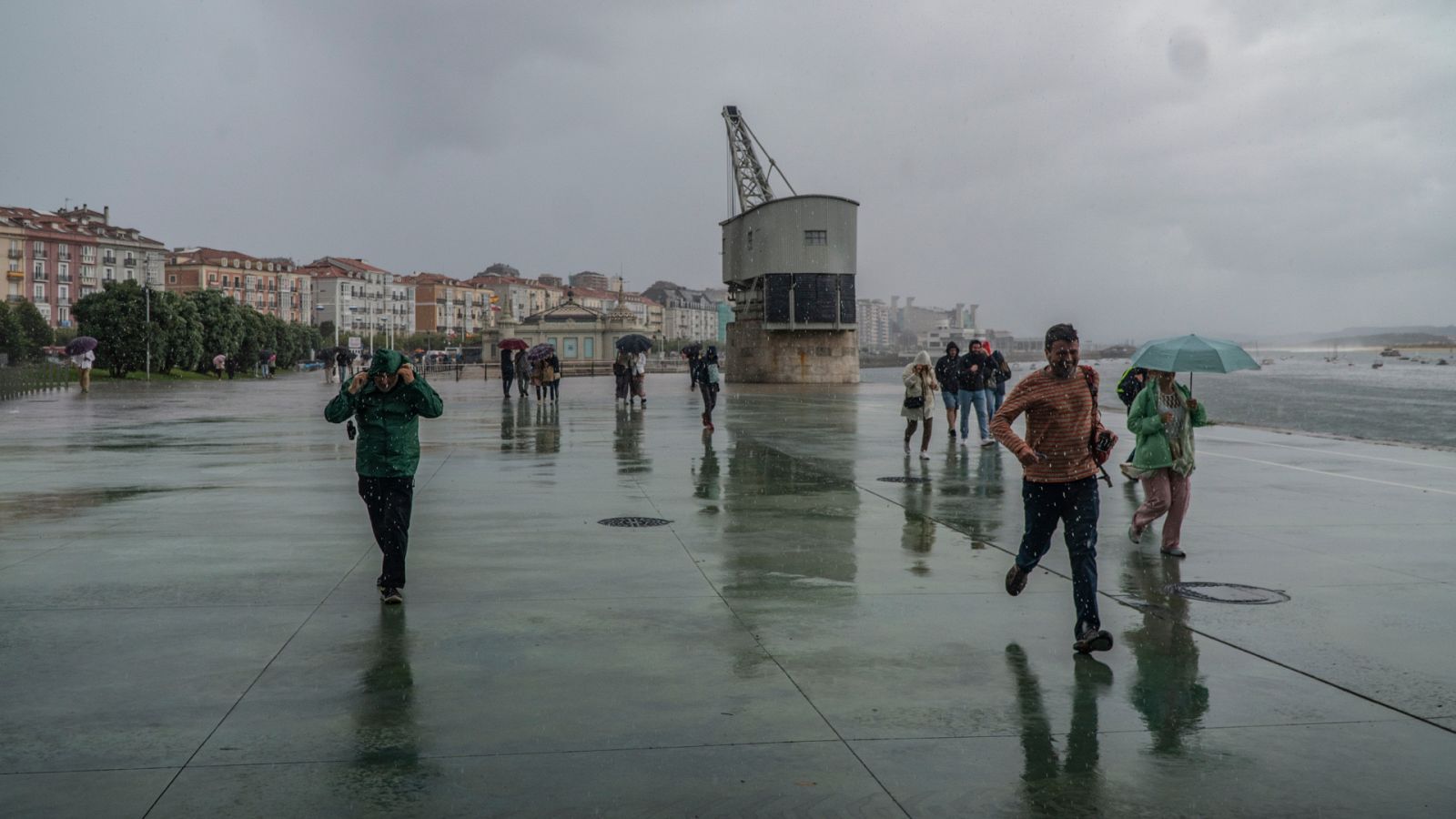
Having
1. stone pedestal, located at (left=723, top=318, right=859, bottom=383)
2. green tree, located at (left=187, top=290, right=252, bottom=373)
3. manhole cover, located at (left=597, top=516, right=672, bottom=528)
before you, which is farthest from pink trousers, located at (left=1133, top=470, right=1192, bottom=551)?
green tree, located at (left=187, top=290, right=252, bottom=373)

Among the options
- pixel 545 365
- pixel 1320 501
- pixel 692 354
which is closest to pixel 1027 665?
pixel 1320 501

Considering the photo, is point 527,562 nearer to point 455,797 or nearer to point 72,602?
point 72,602

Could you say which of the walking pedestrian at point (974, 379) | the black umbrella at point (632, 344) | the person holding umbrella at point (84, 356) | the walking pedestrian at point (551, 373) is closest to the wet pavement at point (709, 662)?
the walking pedestrian at point (974, 379)

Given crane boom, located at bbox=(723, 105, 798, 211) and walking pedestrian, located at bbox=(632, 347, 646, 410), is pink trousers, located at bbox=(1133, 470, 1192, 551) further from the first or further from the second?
crane boom, located at bbox=(723, 105, 798, 211)

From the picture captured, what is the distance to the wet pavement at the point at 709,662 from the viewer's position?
417 centimetres

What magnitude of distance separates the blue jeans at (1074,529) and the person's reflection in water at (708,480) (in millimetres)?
4918

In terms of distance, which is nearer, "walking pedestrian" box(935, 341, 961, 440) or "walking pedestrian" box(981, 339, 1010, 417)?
"walking pedestrian" box(935, 341, 961, 440)

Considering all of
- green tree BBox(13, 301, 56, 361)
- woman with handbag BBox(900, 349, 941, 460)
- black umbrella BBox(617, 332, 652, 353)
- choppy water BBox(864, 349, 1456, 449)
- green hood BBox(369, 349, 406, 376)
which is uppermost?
green tree BBox(13, 301, 56, 361)

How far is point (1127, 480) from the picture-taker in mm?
14141

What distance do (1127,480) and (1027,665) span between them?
8967mm

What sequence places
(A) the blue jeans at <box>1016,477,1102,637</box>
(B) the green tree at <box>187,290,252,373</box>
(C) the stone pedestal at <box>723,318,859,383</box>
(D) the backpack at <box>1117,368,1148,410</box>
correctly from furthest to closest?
(B) the green tree at <box>187,290,252,373</box> < (C) the stone pedestal at <box>723,318,859,383</box> < (D) the backpack at <box>1117,368,1148,410</box> < (A) the blue jeans at <box>1016,477,1102,637</box>

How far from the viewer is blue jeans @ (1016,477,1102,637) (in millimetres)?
6125

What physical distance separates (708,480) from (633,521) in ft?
12.0

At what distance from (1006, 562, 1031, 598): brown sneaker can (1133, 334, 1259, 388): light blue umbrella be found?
310cm
